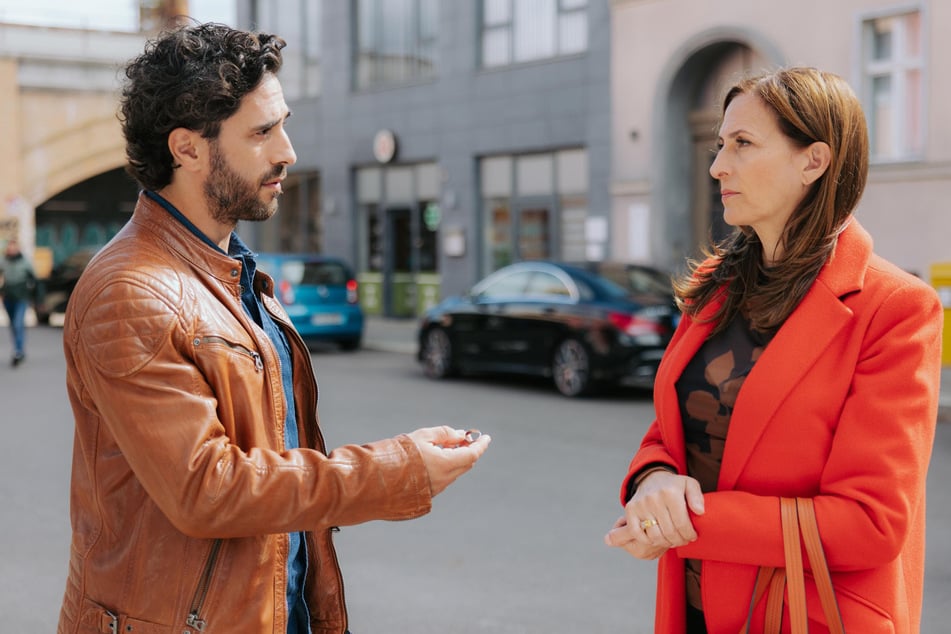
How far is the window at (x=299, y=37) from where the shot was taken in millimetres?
25672

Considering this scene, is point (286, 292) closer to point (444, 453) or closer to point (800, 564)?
point (444, 453)

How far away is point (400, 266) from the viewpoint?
23.4m

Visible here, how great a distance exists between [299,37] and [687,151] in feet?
39.9

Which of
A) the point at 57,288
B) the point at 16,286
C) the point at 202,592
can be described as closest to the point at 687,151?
the point at 16,286

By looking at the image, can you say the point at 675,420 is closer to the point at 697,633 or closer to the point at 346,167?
the point at 697,633

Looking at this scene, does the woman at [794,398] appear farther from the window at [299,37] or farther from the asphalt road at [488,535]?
the window at [299,37]

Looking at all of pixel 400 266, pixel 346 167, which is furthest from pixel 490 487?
pixel 346 167

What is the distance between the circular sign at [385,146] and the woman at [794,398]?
21269 mm

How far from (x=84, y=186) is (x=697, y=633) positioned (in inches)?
1626

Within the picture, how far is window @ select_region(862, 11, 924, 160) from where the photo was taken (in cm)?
1440

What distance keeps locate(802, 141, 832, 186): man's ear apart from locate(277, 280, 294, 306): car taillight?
582 inches

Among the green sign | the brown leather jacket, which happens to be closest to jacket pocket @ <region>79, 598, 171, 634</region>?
the brown leather jacket

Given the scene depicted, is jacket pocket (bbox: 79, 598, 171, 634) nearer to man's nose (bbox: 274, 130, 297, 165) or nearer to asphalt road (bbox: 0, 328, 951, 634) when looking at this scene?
man's nose (bbox: 274, 130, 297, 165)

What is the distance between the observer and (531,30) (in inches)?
795
